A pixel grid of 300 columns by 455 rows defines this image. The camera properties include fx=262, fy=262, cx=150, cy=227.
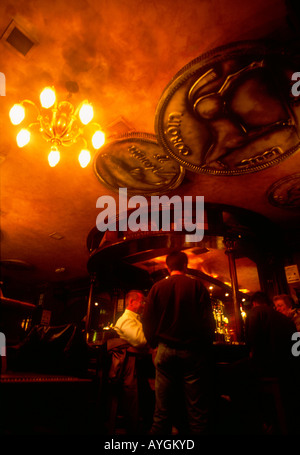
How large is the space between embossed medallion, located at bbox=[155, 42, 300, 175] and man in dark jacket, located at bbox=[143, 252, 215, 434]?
200 centimetres

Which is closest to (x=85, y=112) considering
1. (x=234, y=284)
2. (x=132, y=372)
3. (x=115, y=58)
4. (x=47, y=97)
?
(x=47, y=97)

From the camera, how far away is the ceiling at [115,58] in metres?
2.50

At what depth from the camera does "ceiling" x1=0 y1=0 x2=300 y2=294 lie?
2.50 meters

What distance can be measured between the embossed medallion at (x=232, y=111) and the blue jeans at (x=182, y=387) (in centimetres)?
268

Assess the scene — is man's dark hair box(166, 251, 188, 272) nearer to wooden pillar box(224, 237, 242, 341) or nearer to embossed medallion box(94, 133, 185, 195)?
embossed medallion box(94, 133, 185, 195)

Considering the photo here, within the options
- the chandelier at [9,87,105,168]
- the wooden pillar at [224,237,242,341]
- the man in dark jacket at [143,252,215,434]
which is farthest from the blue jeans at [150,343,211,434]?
the chandelier at [9,87,105,168]

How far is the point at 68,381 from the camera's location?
1.99 metres

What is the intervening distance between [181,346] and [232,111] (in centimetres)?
278

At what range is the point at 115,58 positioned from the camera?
9.53 ft

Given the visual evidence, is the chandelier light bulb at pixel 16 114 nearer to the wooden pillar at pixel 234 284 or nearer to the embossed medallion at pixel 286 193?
the wooden pillar at pixel 234 284

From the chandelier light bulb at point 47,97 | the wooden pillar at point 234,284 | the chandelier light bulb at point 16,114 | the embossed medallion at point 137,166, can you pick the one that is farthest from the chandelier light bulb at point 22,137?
the wooden pillar at point 234,284

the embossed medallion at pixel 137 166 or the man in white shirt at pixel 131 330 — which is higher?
the embossed medallion at pixel 137 166
